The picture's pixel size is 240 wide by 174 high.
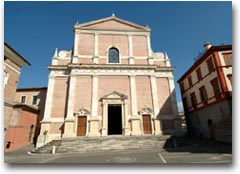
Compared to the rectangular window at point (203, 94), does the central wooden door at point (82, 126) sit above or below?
below

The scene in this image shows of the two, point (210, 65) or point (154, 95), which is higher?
point (210, 65)

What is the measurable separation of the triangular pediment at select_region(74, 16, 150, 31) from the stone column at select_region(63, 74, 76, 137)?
7475 millimetres

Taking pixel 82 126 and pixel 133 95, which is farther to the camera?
pixel 133 95

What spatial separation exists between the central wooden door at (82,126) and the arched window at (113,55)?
7.22 m

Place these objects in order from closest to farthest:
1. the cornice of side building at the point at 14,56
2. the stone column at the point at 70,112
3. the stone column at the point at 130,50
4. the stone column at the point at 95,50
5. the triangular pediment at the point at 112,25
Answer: the cornice of side building at the point at 14,56, the stone column at the point at 70,112, the stone column at the point at 95,50, the stone column at the point at 130,50, the triangular pediment at the point at 112,25

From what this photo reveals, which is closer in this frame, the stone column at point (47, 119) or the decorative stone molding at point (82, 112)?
the stone column at point (47, 119)

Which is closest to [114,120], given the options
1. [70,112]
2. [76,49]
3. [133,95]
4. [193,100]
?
[133,95]

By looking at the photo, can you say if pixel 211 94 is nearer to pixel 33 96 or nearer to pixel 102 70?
pixel 102 70

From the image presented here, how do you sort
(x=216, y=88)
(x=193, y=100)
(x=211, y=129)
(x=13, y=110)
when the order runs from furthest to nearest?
(x=193, y=100) < (x=211, y=129) < (x=13, y=110) < (x=216, y=88)

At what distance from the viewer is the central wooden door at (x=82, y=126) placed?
15.0 metres

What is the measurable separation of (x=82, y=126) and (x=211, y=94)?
12.6 metres

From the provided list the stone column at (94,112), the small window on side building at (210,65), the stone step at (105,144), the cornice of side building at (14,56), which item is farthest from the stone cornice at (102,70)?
the stone step at (105,144)

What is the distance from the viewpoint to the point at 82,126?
50.0 ft

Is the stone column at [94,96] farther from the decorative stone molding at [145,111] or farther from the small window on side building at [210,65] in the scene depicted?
the small window on side building at [210,65]
